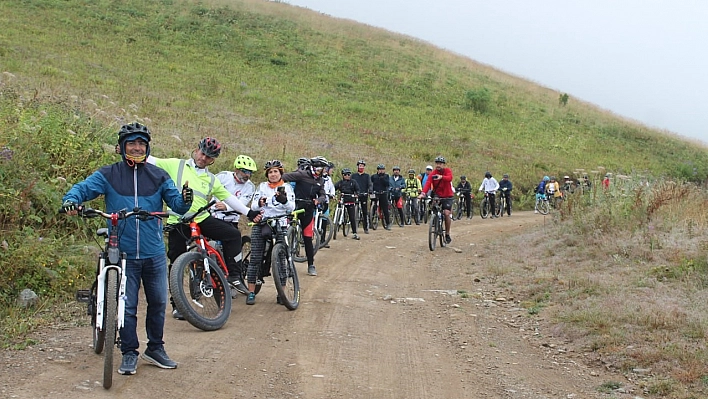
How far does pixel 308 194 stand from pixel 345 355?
205 inches

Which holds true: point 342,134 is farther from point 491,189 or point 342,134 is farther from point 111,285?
point 111,285

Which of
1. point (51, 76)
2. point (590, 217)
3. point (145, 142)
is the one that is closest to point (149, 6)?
point (51, 76)

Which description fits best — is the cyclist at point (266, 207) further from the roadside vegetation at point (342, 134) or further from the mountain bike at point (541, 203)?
the mountain bike at point (541, 203)

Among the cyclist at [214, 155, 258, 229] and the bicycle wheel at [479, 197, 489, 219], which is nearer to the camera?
the cyclist at [214, 155, 258, 229]

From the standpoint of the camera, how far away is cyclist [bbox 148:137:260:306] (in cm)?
811

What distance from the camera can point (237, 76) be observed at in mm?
46750

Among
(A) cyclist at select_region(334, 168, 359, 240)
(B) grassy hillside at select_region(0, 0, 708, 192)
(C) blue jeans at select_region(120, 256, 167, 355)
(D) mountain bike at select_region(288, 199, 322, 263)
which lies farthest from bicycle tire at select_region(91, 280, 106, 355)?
(B) grassy hillside at select_region(0, 0, 708, 192)

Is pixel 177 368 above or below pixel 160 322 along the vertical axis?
below

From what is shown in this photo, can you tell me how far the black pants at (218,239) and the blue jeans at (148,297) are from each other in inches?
66.2

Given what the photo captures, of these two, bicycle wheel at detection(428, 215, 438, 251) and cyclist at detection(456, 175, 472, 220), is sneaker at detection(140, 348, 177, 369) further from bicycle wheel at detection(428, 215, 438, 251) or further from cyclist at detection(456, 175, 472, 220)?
cyclist at detection(456, 175, 472, 220)

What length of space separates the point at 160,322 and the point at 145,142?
5.40 feet

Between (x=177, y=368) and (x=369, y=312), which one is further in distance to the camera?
(x=369, y=312)

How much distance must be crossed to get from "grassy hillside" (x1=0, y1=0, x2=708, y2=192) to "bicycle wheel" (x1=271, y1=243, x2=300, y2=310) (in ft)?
34.3

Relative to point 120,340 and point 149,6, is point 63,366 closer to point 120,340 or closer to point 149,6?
point 120,340
